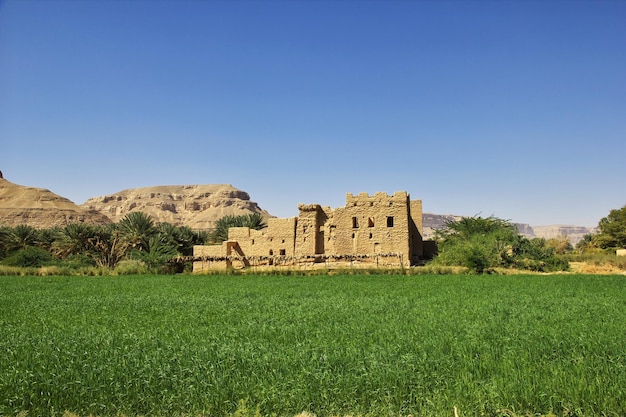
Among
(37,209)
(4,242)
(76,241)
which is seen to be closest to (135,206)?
(37,209)

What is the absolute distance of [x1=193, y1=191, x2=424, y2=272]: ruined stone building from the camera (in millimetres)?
31516

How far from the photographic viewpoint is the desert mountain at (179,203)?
14257 cm

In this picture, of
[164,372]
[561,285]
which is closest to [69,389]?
[164,372]

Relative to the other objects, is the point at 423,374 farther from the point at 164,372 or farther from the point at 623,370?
the point at 164,372

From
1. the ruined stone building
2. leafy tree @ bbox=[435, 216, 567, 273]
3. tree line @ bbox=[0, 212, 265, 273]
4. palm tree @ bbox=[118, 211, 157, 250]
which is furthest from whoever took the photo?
palm tree @ bbox=[118, 211, 157, 250]

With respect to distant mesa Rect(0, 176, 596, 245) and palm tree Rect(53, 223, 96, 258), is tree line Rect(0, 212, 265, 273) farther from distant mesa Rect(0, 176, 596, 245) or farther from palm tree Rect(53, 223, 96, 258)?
distant mesa Rect(0, 176, 596, 245)

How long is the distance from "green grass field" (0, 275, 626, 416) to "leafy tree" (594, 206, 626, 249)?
45.4m

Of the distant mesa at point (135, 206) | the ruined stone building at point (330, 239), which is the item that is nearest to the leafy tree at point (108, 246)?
the ruined stone building at point (330, 239)

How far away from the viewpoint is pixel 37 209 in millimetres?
94625

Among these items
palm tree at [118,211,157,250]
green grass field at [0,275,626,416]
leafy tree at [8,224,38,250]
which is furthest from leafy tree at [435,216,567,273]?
leafy tree at [8,224,38,250]

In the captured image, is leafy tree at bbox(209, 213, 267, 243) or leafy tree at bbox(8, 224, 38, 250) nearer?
leafy tree at bbox(8, 224, 38, 250)

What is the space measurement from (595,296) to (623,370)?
10844mm

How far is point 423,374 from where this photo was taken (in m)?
6.75

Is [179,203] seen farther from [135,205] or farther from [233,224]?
[233,224]
